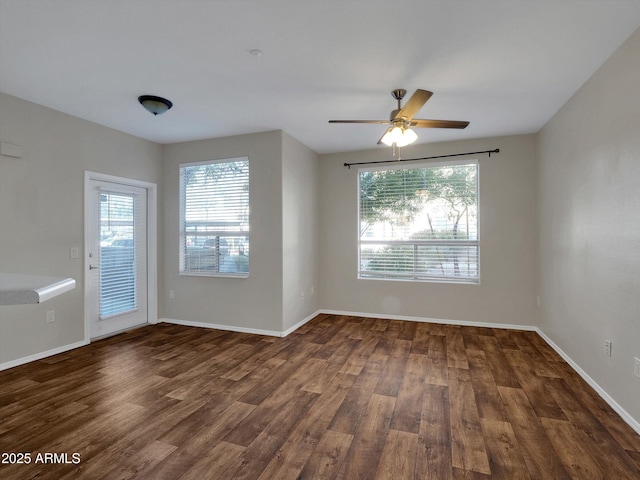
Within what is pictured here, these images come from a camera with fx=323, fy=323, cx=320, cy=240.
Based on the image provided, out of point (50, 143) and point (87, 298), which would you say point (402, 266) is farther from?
point (50, 143)

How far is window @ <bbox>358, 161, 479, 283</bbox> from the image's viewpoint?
15.1ft

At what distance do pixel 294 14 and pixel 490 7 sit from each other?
116 cm

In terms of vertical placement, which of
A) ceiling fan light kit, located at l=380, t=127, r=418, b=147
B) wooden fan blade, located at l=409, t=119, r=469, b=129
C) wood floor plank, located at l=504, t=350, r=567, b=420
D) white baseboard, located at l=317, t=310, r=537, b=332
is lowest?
wood floor plank, located at l=504, t=350, r=567, b=420

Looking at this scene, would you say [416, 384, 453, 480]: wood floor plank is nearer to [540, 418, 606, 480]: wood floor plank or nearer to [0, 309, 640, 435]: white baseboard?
[540, 418, 606, 480]: wood floor plank

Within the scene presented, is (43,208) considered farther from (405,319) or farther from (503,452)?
(405,319)

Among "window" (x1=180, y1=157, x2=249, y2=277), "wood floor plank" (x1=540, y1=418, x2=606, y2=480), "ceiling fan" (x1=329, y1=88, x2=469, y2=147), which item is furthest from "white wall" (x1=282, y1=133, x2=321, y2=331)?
"wood floor plank" (x1=540, y1=418, x2=606, y2=480)

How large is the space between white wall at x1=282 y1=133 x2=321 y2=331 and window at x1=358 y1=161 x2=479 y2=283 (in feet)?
2.52

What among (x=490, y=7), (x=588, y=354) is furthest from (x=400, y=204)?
(x=490, y=7)

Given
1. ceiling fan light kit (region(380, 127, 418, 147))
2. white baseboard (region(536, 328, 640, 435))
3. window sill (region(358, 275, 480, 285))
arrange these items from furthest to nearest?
window sill (region(358, 275, 480, 285)) < ceiling fan light kit (region(380, 127, 418, 147)) < white baseboard (region(536, 328, 640, 435))

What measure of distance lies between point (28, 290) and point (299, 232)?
3.78 m

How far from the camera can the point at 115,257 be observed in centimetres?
421

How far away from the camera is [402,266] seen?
4926mm

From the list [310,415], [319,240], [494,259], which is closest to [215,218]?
[319,240]

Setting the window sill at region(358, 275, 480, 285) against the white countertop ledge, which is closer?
the white countertop ledge
